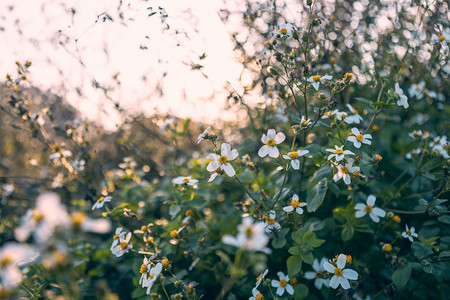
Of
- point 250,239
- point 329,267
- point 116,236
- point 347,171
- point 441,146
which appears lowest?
point 116,236

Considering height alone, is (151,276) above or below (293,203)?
below

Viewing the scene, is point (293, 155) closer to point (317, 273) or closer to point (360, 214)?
point (360, 214)

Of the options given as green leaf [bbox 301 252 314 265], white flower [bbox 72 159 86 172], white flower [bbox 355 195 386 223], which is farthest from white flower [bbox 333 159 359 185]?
white flower [bbox 72 159 86 172]

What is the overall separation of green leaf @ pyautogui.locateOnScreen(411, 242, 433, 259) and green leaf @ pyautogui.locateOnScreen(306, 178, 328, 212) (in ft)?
1.96

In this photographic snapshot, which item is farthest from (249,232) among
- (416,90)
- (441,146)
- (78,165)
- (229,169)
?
(416,90)

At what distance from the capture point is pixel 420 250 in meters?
1.69

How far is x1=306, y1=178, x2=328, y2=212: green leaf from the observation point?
1667 mm

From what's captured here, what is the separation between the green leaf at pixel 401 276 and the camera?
164 cm

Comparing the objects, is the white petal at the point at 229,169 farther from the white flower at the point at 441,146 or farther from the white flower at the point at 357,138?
the white flower at the point at 441,146

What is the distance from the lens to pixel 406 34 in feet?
9.82

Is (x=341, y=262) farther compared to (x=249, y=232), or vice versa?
(x=341, y=262)

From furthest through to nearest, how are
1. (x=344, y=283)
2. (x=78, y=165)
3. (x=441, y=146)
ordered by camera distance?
(x=78, y=165) < (x=441, y=146) < (x=344, y=283)

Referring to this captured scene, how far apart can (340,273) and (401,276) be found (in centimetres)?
34

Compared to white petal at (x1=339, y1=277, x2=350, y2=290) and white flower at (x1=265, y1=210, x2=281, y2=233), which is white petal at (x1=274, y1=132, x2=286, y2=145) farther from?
white petal at (x1=339, y1=277, x2=350, y2=290)
